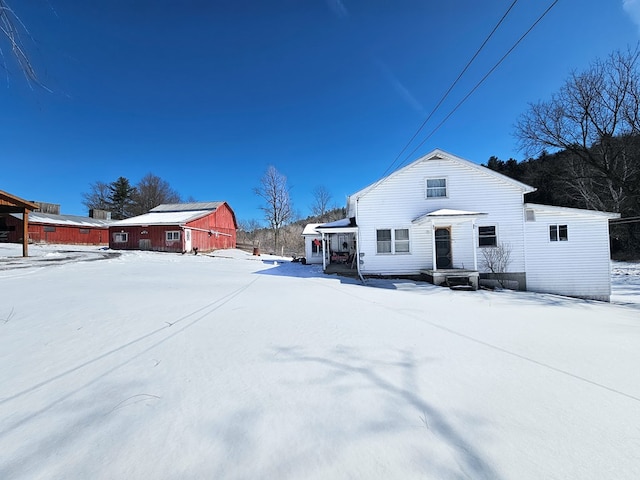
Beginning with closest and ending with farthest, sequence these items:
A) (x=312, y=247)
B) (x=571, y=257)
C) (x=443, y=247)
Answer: (x=571, y=257), (x=443, y=247), (x=312, y=247)

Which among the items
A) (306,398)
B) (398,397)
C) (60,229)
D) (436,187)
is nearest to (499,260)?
(436,187)

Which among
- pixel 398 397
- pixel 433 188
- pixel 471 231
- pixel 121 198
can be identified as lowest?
pixel 398 397

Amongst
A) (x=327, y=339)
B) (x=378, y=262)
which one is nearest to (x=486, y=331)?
(x=327, y=339)

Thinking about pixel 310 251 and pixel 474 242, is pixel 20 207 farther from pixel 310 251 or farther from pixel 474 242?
pixel 474 242

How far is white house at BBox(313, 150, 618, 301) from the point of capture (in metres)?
12.5

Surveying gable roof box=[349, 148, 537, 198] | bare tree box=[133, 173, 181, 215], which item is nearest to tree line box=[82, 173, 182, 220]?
bare tree box=[133, 173, 181, 215]

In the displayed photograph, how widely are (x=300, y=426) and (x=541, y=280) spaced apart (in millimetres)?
15001

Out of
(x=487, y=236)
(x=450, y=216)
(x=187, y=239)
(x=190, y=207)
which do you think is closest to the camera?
(x=450, y=216)

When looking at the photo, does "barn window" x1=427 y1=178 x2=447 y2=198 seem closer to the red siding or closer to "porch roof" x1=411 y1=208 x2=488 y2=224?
"porch roof" x1=411 y1=208 x2=488 y2=224

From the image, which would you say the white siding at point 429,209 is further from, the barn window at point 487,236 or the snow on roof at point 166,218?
the snow on roof at point 166,218

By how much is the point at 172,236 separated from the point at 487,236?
24.2m

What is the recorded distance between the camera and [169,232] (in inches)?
985

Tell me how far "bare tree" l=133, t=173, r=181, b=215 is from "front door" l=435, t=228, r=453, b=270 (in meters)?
49.0

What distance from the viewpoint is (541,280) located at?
1280 centimetres
